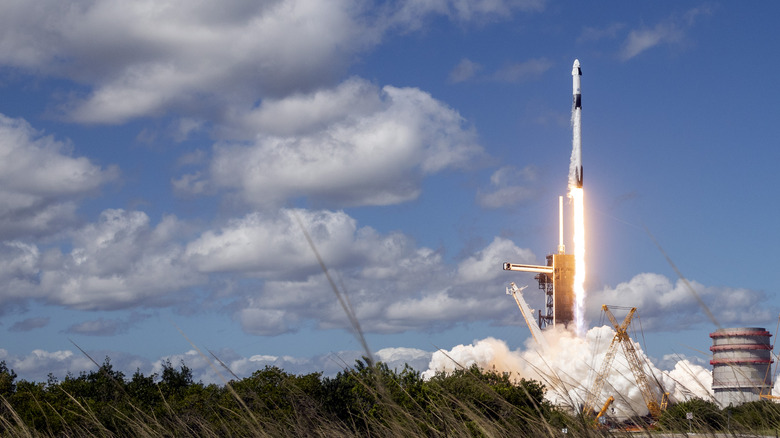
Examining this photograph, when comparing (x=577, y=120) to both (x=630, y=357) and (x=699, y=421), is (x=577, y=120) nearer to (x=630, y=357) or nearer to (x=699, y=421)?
(x=630, y=357)

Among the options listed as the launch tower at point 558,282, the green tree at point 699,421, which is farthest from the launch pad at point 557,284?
the green tree at point 699,421

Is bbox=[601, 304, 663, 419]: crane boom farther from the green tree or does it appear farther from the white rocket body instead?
the green tree

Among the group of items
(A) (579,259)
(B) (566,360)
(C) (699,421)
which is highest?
(A) (579,259)

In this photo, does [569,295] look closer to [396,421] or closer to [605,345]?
[605,345]

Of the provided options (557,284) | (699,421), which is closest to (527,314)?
(557,284)

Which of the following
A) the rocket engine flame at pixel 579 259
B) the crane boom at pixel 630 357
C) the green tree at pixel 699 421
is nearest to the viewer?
the green tree at pixel 699 421

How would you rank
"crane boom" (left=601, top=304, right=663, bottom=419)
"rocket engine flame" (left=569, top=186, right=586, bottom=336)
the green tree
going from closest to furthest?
the green tree, "rocket engine flame" (left=569, top=186, right=586, bottom=336), "crane boom" (left=601, top=304, right=663, bottom=419)

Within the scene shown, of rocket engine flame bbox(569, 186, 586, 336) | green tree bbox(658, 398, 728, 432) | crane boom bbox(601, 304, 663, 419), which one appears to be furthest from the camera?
crane boom bbox(601, 304, 663, 419)

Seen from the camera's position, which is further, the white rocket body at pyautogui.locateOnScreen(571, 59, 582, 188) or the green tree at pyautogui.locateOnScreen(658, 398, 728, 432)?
the white rocket body at pyautogui.locateOnScreen(571, 59, 582, 188)

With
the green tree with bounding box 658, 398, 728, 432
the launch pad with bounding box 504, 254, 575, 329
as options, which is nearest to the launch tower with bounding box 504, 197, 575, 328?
the launch pad with bounding box 504, 254, 575, 329

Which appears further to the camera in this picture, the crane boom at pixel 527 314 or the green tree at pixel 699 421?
the crane boom at pixel 527 314

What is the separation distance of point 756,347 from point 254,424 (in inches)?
6090

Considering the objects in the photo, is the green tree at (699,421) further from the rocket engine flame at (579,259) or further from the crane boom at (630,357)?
the crane boom at (630,357)

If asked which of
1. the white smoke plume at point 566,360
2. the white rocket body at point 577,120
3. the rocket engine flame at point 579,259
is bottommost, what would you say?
the white smoke plume at point 566,360
